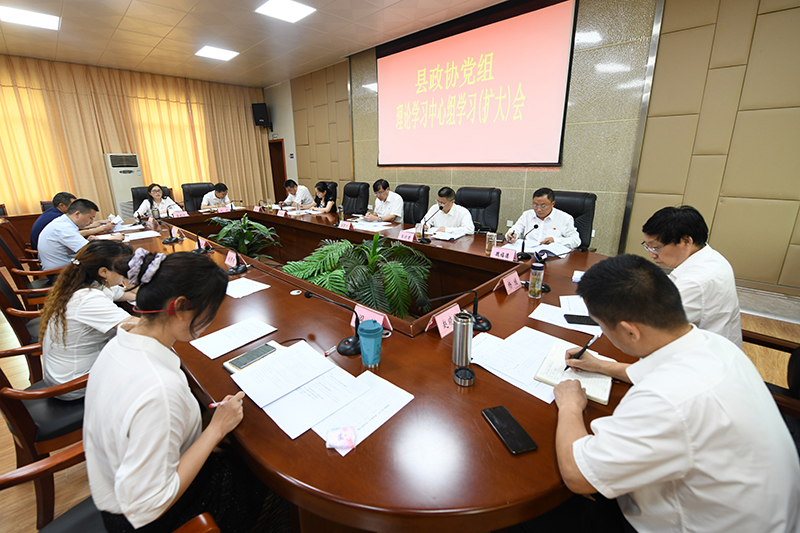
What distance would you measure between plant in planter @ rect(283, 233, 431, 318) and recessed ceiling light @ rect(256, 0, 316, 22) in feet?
10.3

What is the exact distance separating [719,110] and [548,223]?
5.50 feet

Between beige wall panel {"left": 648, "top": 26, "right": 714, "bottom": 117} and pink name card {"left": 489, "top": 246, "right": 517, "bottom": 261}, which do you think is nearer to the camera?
pink name card {"left": 489, "top": 246, "right": 517, "bottom": 261}

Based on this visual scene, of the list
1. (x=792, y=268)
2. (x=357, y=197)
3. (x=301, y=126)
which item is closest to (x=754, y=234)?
(x=792, y=268)

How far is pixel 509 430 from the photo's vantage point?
0.81 meters

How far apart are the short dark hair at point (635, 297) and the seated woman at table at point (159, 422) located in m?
0.95

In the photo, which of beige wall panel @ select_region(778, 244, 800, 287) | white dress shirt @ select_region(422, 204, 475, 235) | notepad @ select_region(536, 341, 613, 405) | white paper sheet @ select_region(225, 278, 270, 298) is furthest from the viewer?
white dress shirt @ select_region(422, 204, 475, 235)

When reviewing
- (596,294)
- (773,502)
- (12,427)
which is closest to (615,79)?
(596,294)

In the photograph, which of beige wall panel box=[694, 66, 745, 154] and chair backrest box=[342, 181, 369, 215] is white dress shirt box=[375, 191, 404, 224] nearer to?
chair backrest box=[342, 181, 369, 215]

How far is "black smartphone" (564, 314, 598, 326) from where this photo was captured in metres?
1.35

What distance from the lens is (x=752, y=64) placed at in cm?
268

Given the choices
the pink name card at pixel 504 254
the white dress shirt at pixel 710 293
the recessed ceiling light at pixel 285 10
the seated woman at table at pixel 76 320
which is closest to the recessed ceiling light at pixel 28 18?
the recessed ceiling light at pixel 285 10

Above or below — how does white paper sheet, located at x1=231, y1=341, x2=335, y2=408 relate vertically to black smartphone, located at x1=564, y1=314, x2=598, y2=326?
below

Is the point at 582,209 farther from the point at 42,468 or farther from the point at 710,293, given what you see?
the point at 42,468

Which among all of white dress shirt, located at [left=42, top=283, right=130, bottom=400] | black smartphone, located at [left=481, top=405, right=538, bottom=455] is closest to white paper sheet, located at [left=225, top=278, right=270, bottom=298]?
white dress shirt, located at [left=42, top=283, right=130, bottom=400]
